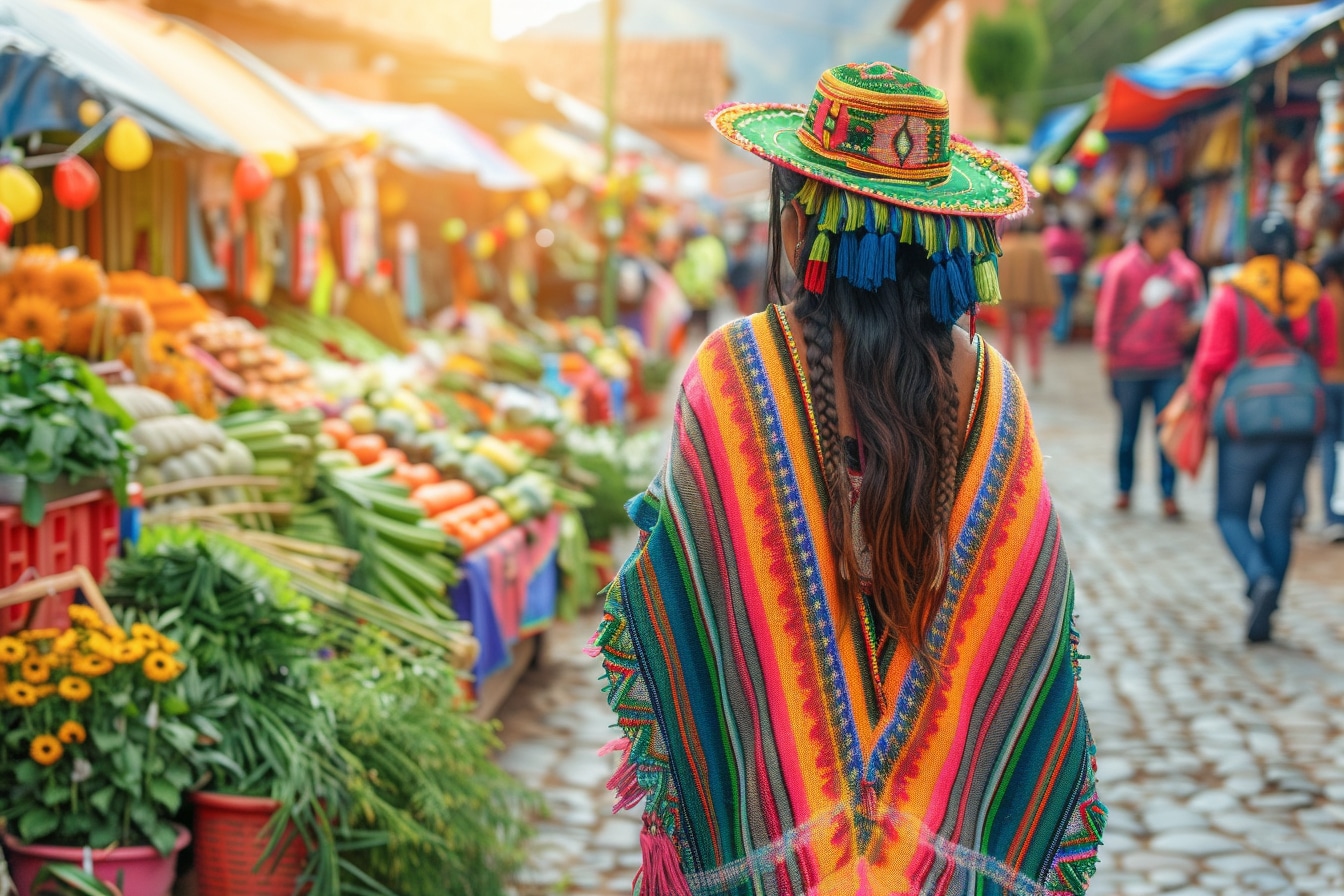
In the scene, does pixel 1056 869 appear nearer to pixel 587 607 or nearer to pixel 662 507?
pixel 662 507

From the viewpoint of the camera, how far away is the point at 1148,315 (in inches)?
378

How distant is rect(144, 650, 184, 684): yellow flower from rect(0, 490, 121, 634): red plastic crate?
37 cm

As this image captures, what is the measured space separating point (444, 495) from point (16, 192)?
2.17 m

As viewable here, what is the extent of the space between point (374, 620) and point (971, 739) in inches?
118

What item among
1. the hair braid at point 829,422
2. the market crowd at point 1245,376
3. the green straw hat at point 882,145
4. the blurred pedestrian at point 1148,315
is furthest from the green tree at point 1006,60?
the hair braid at point 829,422

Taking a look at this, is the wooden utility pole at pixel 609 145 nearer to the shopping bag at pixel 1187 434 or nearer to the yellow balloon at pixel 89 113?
the shopping bag at pixel 1187 434

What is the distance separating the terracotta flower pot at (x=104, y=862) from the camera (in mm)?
3299

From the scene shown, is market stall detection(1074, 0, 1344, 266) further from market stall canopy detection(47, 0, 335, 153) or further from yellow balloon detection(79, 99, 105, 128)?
yellow balloon detection(79, 99, 105, 128)

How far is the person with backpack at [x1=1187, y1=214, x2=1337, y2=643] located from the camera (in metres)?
6.68

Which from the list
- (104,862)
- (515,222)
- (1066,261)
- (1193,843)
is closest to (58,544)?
(104,862)

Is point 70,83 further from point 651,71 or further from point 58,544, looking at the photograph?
point 651,71

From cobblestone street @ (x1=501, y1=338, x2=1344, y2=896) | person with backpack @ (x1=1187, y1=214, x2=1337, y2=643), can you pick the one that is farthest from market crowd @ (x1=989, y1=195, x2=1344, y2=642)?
cobblestone street @ (x1=501, y1=338, x2=1344, y2=896)

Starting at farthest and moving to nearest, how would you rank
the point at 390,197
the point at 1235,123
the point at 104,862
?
the point at 390,197
the point at 1235,123
the point at 104,862

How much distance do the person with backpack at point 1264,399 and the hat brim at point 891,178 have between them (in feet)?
16.1
